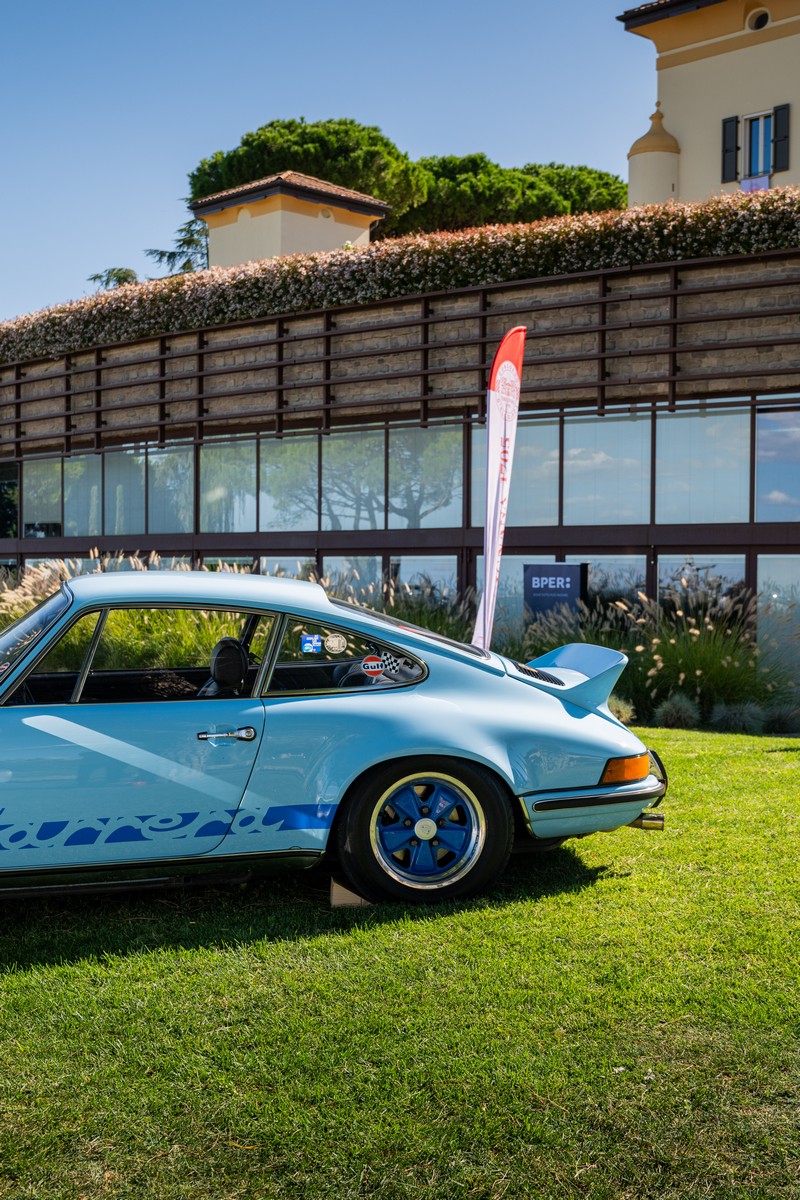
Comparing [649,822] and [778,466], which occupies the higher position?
[778,466]

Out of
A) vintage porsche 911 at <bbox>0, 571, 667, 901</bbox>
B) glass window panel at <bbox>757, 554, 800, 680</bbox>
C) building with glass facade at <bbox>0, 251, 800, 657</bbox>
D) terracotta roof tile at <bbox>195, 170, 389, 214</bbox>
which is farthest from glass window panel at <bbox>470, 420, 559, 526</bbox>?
terracotta roof tile at <bbox>195, 170, 389, 214</bbox>

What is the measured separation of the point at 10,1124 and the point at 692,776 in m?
5.38

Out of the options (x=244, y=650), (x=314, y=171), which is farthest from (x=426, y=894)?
(x=314, y=171)

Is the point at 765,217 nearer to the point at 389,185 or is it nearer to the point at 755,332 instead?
the point at 755,332

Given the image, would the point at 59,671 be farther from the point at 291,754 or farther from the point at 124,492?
the point at 124,492

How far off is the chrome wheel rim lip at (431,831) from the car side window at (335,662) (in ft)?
1.62

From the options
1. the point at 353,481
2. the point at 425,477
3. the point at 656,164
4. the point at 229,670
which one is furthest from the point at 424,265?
the point at 656,164

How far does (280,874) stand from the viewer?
4809 millimetres

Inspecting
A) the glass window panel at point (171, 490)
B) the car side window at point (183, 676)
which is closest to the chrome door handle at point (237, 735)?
the car side window at point (183, 676)

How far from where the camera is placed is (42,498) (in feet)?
74.7

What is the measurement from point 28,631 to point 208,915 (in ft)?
4.97

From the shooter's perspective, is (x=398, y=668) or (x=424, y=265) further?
(x=424, y=265)

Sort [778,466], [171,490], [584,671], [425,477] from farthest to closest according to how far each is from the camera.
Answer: [171,490], [425,477], [778,466], [584,671]

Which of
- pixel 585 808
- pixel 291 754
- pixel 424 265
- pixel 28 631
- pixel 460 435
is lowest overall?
pixel 585 808
